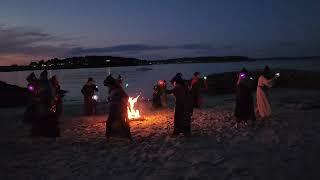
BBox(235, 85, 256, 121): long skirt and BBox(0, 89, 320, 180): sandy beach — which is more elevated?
BBox(235, 85, 256, 121): long skirt

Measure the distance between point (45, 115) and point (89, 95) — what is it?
7.28 m

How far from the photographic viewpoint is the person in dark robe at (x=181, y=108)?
12.2m

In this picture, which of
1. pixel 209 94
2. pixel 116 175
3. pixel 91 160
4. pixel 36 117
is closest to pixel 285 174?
pixel 116 175

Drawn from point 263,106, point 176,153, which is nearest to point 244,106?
point 263,106

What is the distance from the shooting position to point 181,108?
12.4 meters

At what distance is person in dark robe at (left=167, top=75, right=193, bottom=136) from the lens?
40.1 ft

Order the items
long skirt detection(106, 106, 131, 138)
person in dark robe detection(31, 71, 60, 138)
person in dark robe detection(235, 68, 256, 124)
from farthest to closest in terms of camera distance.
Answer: person in dark robe detection(235, 68, 256, 124), person in dark robe detection(31, 71, 60, 138), long skirt detection(106, 106, 131, 138)

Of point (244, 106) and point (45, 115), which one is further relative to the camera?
point (244, 106)

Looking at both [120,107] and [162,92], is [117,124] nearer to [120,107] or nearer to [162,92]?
[120,107]

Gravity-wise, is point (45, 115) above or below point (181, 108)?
below

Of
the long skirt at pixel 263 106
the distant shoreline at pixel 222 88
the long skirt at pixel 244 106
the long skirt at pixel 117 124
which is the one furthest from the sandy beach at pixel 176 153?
the distant shoreline at pixel 222 88

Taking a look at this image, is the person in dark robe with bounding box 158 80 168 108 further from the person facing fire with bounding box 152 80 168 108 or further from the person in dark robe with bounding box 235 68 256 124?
the person in dark robe with bounding box 235 68 256 124

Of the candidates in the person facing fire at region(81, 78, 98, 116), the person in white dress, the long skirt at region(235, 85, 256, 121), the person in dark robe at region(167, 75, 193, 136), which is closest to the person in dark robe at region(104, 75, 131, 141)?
the person in dark robe at region(167, 75, 193, 136)

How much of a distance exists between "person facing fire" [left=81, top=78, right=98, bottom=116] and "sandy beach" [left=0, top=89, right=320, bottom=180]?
17.3 ft
